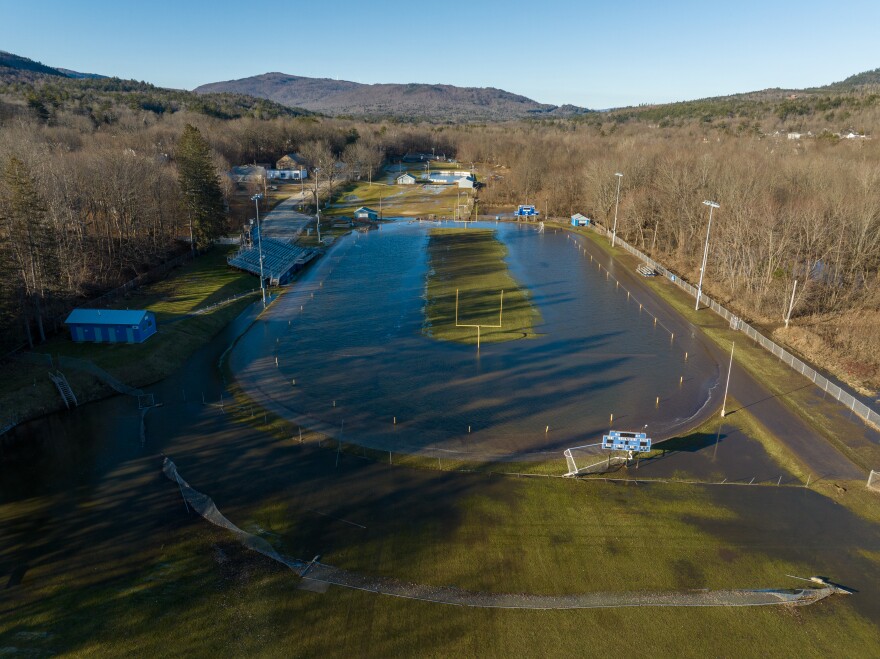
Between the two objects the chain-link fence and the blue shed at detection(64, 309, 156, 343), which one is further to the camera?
the blue shed at detection(64, 309, 156, 343)

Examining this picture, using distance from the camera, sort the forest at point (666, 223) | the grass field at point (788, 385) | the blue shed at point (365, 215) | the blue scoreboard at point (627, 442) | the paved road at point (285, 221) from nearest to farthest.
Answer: the blue scoreboard at point (627, 442), the grass field at point (788, 385), the forest at point (666, 223), the paved road at point (285, 221), the blue shed at point (365, 215)

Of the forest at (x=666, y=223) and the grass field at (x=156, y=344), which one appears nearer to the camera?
the grass field at (x=156, y=344)

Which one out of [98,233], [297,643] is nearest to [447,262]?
[98,233]

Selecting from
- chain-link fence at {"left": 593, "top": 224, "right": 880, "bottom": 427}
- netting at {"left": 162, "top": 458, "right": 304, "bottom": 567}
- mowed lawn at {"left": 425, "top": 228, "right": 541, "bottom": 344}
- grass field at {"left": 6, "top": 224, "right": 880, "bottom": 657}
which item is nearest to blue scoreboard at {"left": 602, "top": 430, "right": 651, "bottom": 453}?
grass field at {"left": 6, "top": 224, "right": 880, "bottom": 657}

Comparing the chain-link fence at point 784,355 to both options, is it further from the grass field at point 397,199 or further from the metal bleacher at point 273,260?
the grass field at point 397,199

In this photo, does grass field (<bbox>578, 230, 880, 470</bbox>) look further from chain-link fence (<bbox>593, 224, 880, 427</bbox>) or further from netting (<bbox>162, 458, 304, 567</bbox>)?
netting (<bbox>162, 458, 304, 567</bbox>)

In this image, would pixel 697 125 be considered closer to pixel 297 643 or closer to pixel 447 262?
pixel 447 262

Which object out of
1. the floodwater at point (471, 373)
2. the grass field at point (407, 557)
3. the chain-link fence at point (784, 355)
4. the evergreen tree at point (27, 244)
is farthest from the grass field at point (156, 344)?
the chain-link fence at point (784, 355)
